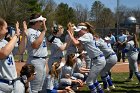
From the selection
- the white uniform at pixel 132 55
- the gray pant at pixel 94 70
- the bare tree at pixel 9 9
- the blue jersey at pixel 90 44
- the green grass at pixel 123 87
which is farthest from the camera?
the bare tree at pixel 9 9

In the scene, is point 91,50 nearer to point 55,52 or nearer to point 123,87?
point 55,52

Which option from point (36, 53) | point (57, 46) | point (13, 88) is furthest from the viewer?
point (57, 46)

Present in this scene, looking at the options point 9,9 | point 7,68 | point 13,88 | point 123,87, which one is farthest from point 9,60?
point 9,9

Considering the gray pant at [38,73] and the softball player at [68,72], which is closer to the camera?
the gray pant at [38,73]

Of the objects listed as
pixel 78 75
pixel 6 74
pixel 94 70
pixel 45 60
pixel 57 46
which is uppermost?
pixel 57 46

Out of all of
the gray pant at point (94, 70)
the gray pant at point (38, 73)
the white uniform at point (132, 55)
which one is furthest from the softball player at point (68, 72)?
the white uniform at point (132, 55)

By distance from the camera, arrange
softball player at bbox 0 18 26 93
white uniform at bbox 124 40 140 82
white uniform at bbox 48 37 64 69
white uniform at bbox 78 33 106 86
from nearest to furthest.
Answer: softball player at bbox 0 18 26 93 < white uniform at bbox 78 33 106 86 < white uniform at bbox 48 37 64 69 < white uniform at bbox 124 40 140 82

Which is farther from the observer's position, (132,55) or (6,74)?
(132,55)

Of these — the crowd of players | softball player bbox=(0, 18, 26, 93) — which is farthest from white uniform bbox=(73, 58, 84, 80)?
softball player bbox=(0, 18, 26, 93)

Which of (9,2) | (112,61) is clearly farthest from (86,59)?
(9,2)

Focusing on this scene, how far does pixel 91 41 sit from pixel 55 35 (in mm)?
974

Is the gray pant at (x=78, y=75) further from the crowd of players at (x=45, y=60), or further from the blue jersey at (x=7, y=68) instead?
the blue jersey at (x=7, y=68)

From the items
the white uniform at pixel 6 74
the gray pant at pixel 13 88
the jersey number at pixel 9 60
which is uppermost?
the jersey number at pixel 9 60

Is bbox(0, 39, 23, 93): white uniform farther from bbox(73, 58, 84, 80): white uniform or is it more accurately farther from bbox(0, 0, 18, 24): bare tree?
bbox(0, 0, 18, 24): bare tree
